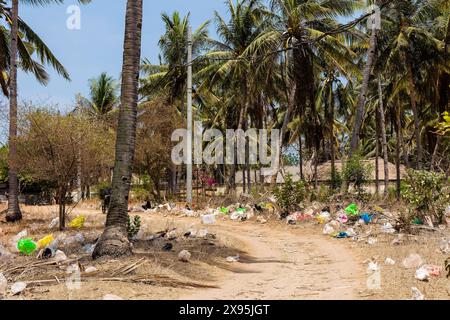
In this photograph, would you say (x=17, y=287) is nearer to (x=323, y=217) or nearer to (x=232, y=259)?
(x=232, y=259)

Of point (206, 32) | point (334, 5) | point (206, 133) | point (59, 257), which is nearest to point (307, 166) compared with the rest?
point (206, 133)

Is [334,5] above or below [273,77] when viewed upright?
above

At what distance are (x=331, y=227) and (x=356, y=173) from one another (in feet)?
13.4

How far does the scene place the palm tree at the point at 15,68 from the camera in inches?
598

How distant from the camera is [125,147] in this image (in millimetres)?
8312

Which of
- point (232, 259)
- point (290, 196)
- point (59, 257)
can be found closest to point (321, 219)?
point (290, 196)

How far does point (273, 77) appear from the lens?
2588 centimetres

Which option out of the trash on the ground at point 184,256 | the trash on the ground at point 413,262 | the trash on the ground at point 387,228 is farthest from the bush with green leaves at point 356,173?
the trash on the ground at point 184,256

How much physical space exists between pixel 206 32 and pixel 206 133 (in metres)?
18.2

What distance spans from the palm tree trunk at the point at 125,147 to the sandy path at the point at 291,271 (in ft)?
6.49

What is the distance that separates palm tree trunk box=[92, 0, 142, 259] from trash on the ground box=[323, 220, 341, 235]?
6.38 meters

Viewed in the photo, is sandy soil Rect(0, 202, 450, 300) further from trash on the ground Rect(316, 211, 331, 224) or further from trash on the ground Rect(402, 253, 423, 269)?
trash on the ground Rect(316, 211, 331, 224)

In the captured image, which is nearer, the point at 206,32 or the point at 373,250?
the point at 373,250
